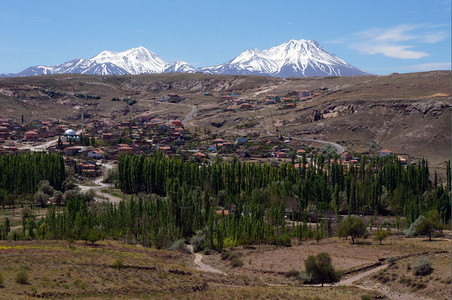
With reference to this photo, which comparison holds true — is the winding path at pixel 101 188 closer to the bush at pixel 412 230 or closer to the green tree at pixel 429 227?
the bush at pixel 412 230

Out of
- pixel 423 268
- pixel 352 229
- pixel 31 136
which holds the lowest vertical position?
pixel 352 229

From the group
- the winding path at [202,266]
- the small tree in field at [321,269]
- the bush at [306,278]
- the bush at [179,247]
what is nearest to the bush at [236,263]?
the winding path at [202,266]

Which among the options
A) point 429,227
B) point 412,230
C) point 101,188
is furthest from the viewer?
point 101,188

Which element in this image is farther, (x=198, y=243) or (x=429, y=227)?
(x=429, y=227)

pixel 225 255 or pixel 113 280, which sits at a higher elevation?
pixel 113 280

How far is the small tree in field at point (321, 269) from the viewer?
47094 millimetres

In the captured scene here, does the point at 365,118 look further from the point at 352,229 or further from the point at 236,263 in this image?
the point at 236,263

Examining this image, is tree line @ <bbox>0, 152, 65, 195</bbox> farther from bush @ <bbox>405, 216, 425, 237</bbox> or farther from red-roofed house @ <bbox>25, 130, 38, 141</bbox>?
bush @ <bbox>405, 216, 425, 237</bbox>

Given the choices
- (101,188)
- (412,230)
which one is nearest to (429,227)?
(412,230)

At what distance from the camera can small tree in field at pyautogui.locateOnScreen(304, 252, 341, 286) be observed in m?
47.1

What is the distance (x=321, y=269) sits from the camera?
47156mm

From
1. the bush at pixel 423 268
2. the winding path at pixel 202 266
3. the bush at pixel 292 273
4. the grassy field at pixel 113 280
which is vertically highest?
the grassy field at pixel 113 280

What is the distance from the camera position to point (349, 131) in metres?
161

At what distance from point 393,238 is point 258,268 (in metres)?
25.4
